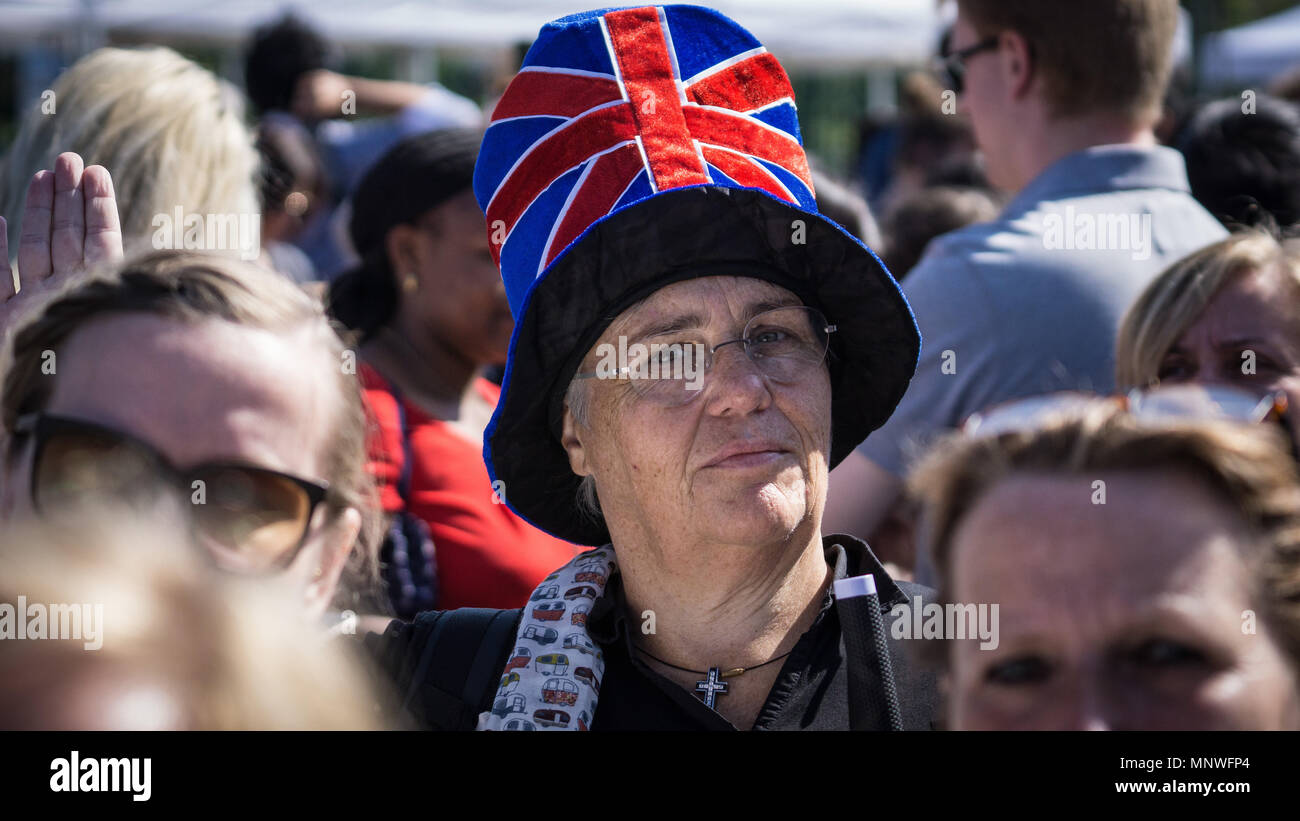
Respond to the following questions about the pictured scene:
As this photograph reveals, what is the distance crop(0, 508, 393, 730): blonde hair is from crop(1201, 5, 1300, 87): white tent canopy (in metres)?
11.9

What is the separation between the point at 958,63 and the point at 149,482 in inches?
97.4

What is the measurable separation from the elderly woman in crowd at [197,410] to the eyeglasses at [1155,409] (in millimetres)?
905

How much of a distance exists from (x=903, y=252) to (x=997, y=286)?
188cm

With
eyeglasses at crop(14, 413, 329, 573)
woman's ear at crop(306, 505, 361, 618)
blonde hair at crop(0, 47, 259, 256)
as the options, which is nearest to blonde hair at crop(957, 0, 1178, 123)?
blonde hair at crop(0, 47, 259, 256)

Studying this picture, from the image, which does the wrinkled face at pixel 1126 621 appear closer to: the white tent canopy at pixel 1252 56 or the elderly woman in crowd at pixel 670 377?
the elderly woman in crowd at pixel 670 377

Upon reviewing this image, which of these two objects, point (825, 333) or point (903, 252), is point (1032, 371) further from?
point (903, 252)

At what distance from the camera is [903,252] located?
15.4 ft

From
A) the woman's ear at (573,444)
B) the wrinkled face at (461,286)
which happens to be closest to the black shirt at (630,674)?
the woman's ear at (573,444)

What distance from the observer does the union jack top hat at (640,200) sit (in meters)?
2.26

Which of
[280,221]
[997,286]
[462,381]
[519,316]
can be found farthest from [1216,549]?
[280,221]

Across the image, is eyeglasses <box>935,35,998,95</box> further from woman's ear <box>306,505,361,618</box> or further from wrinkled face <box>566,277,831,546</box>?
woman's ear <box>306,505,361,618</box>

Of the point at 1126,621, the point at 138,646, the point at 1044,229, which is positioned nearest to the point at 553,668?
the point at 1126,621

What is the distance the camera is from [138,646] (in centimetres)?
104

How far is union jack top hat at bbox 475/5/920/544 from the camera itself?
2258mm
